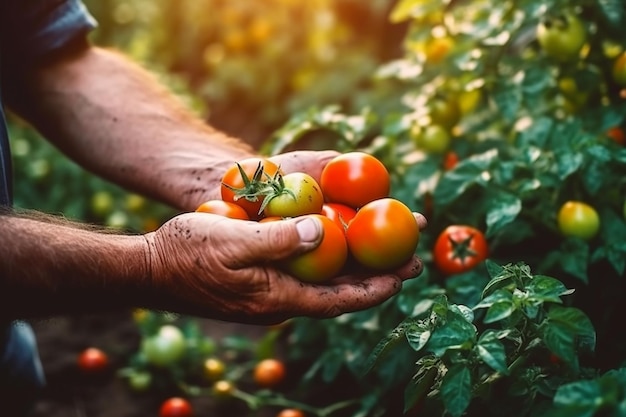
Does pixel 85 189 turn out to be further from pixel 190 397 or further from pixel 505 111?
pixel 505 111

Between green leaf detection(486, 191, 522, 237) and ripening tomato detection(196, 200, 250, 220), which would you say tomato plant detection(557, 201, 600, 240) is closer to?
green leaf detection(486, 191, 522, 237)

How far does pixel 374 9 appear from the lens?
409 cm

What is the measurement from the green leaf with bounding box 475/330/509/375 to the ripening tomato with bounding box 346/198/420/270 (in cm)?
25

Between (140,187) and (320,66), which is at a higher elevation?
(140,187)

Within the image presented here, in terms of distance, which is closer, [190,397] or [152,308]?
[152,308]

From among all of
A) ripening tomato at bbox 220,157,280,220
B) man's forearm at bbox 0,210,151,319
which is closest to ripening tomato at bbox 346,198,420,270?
ripening tomato at bbox 220,157,280,220

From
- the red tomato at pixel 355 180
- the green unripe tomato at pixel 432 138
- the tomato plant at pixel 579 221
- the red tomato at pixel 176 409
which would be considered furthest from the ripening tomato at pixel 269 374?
the tomato plant at pixel 579 221

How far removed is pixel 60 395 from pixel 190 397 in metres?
0.49

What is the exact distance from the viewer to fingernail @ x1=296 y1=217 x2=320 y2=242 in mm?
1366

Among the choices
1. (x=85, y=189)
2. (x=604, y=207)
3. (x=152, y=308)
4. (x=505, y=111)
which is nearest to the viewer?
(x=152, y=308)

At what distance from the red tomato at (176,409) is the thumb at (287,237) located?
47.2 inches

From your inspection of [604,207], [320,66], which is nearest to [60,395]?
[604,207]

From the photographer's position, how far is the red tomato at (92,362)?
270 centimetres

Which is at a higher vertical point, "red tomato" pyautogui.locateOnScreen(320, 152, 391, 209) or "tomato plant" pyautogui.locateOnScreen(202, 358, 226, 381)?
"red tomato" pyautogui.locateOnScreen(320, 152, 391, 209)
